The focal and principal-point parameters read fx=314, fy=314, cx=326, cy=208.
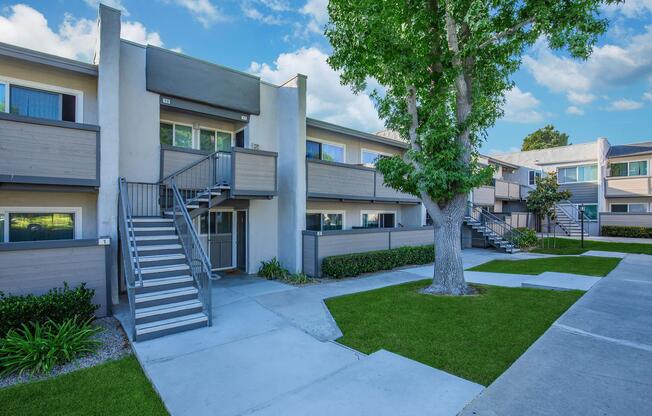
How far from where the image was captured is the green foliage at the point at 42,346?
465 cm

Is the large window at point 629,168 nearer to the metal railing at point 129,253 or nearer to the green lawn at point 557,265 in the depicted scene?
the green lawn at point 557,265

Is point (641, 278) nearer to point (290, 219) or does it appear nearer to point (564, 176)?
point (290, 219)

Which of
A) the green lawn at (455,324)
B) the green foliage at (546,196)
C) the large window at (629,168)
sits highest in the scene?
the large window at (629,168)

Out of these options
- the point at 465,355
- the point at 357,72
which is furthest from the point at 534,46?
the point at 465,355

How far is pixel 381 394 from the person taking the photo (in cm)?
382

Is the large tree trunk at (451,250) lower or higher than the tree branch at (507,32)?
lower

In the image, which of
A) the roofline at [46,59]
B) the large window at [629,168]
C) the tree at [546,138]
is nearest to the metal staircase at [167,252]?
the roofline at [46,59]

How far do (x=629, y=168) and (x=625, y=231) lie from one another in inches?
233

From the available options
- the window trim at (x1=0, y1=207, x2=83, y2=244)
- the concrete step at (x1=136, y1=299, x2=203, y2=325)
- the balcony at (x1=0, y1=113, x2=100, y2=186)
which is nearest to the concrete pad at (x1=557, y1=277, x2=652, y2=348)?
the concrete step at (x1=136, y1=299, x2=203, y2=325)

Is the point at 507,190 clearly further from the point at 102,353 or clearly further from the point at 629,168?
the point at 102,353

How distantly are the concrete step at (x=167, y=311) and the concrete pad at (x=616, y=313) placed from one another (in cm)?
735

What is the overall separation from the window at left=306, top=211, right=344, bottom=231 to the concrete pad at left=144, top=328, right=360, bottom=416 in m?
8.08

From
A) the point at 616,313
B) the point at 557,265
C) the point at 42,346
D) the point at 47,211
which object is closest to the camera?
the point at 42,346

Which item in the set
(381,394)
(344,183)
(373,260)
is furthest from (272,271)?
(381,394)
